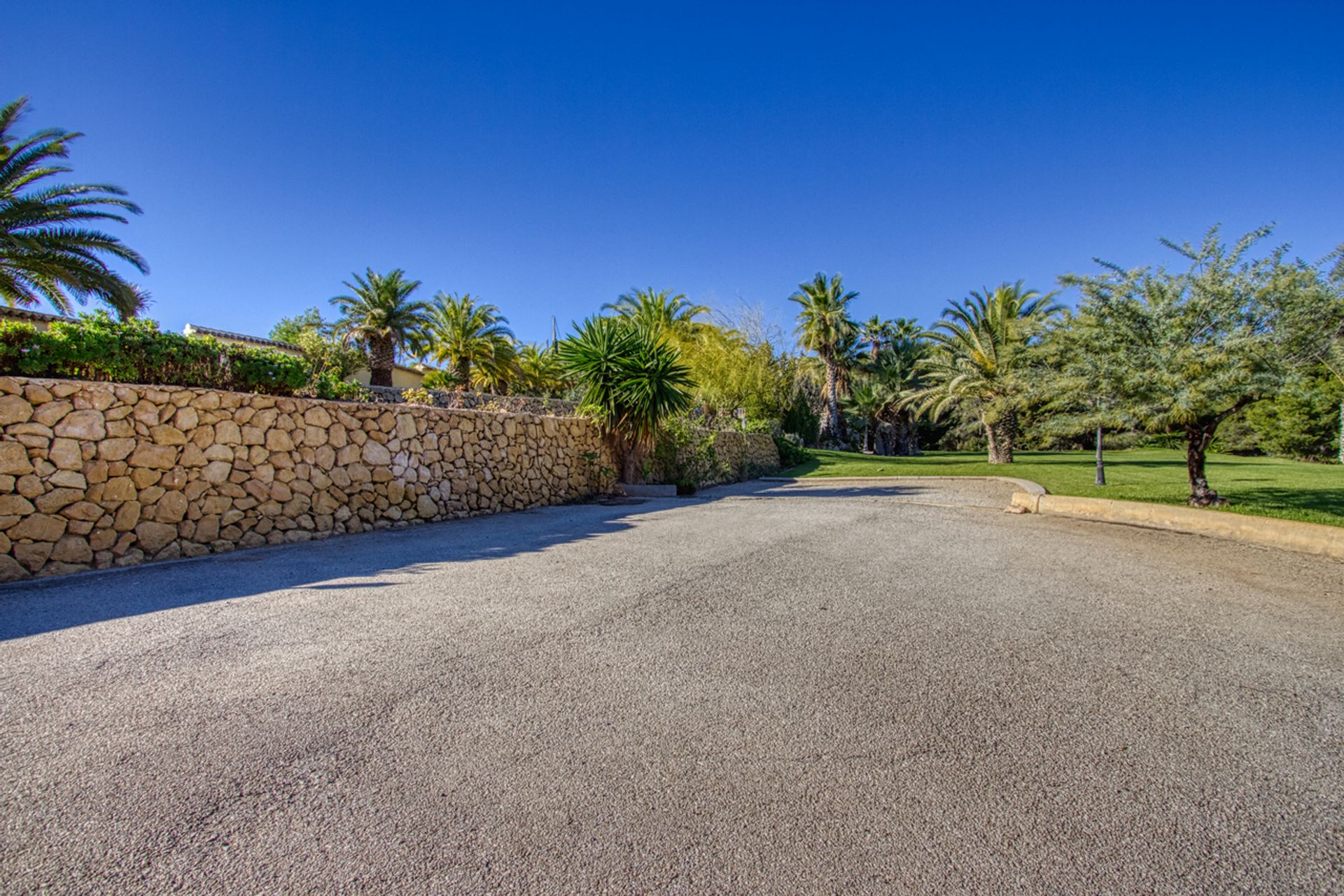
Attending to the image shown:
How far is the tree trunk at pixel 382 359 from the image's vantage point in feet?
95.4

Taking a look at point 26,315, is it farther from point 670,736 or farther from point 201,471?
A: point 670,736

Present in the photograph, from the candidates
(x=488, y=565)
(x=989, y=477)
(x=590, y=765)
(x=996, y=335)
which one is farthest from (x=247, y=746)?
(x=996, y=335)

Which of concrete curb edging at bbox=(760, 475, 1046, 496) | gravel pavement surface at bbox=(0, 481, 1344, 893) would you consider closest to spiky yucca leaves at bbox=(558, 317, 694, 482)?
concrete curb edging at bbox=(760, 475, 1046, 496)

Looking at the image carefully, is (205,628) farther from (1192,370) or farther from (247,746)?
(1192,370)

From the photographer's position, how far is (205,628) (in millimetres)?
3916

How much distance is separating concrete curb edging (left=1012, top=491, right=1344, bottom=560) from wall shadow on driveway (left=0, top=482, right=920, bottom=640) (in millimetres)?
6634

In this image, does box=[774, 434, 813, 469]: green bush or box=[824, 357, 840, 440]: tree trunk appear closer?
box=[774, 434, 813, 469]: green bush

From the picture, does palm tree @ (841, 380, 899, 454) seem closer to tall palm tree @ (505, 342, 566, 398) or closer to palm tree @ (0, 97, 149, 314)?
tall palm tree @ (505, 342, 566, 398)

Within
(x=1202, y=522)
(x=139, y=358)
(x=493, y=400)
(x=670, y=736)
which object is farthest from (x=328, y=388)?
(x=493, y=400)

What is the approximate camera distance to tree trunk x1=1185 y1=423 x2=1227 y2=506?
879cm

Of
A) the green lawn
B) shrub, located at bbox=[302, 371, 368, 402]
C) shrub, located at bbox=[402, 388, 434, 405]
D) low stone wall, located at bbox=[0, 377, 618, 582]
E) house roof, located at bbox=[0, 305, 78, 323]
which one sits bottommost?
the green lawn

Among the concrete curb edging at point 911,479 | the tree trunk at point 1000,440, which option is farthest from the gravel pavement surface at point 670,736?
the tree trunk at point 1000,440

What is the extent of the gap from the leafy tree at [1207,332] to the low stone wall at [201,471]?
9.88 m

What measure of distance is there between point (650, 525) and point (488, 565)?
3014 millimetres
